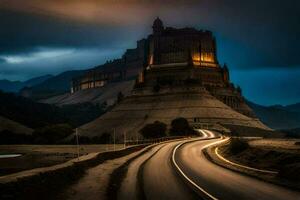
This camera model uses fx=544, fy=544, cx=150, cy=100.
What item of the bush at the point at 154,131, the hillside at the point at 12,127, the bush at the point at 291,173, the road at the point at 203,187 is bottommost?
the road at the point at 203,187

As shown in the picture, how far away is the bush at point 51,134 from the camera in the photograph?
14332cm

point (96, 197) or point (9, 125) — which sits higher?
point (9, 125)

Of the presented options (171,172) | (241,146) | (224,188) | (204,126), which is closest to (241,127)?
(204,126)

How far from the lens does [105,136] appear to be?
159m

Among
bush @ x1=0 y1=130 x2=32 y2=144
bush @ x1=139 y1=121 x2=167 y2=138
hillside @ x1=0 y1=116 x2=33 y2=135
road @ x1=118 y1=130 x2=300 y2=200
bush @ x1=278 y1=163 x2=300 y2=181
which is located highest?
hillside @ x1=0 y1=116 x2=33 y2=135

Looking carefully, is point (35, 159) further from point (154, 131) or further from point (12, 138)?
point (154, 131)

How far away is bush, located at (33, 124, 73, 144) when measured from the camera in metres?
143

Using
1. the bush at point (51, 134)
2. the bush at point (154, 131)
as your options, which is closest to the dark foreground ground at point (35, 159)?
the bush at point (51, 134)

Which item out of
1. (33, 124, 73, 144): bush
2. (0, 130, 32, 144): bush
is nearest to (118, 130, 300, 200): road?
(0, 130, 32, 144): bush

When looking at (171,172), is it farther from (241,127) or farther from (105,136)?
(241,127)

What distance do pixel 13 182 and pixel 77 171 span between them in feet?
49.2

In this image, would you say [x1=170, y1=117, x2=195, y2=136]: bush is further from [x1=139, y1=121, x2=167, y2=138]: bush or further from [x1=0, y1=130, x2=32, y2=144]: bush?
[x1=0, y1=130, x2=32, y2=144]: bush

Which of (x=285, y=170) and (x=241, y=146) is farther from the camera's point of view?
(x=241, y=146)

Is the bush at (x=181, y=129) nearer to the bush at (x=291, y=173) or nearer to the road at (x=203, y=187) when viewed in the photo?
the road at (x=203, y=187)
